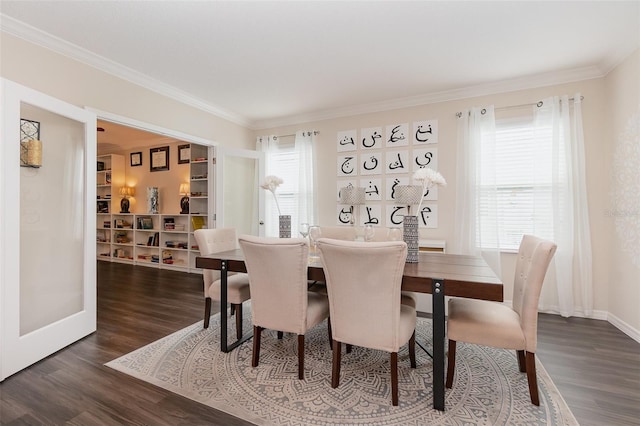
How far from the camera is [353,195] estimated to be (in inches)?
161

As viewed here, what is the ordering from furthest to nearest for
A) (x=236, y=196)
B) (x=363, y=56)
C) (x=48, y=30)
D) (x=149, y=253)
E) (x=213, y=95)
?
(x=149, y=253)
(x=236, y=196)
(x=213, y=95)
(x=363, y=56)
(x=48, y=30)

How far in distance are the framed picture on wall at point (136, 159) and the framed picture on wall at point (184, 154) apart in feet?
3.99

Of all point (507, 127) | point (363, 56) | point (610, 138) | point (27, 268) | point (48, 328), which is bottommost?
point (48, 328)

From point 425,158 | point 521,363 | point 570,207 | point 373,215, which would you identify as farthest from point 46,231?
point 570,207

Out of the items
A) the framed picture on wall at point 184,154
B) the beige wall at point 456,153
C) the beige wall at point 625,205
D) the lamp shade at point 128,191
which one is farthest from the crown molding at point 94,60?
the beige wall at point 625,205

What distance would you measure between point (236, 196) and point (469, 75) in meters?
3.54

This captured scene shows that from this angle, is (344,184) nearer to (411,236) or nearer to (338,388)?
(411,236)

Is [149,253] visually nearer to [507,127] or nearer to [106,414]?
[106,414]

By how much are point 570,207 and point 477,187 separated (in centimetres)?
92

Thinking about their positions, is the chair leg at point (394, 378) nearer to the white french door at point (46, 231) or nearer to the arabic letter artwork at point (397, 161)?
the white french door at point (46, 231)

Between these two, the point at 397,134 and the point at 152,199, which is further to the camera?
the point at 152,199

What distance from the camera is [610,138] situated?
9.96 ft

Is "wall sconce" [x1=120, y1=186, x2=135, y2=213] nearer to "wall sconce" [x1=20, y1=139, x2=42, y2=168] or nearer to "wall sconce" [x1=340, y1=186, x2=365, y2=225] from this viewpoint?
"wall sconce" [x1=20, y1=139, x2=42, y2=168]

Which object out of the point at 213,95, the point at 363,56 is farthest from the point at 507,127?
the point at 213,95
